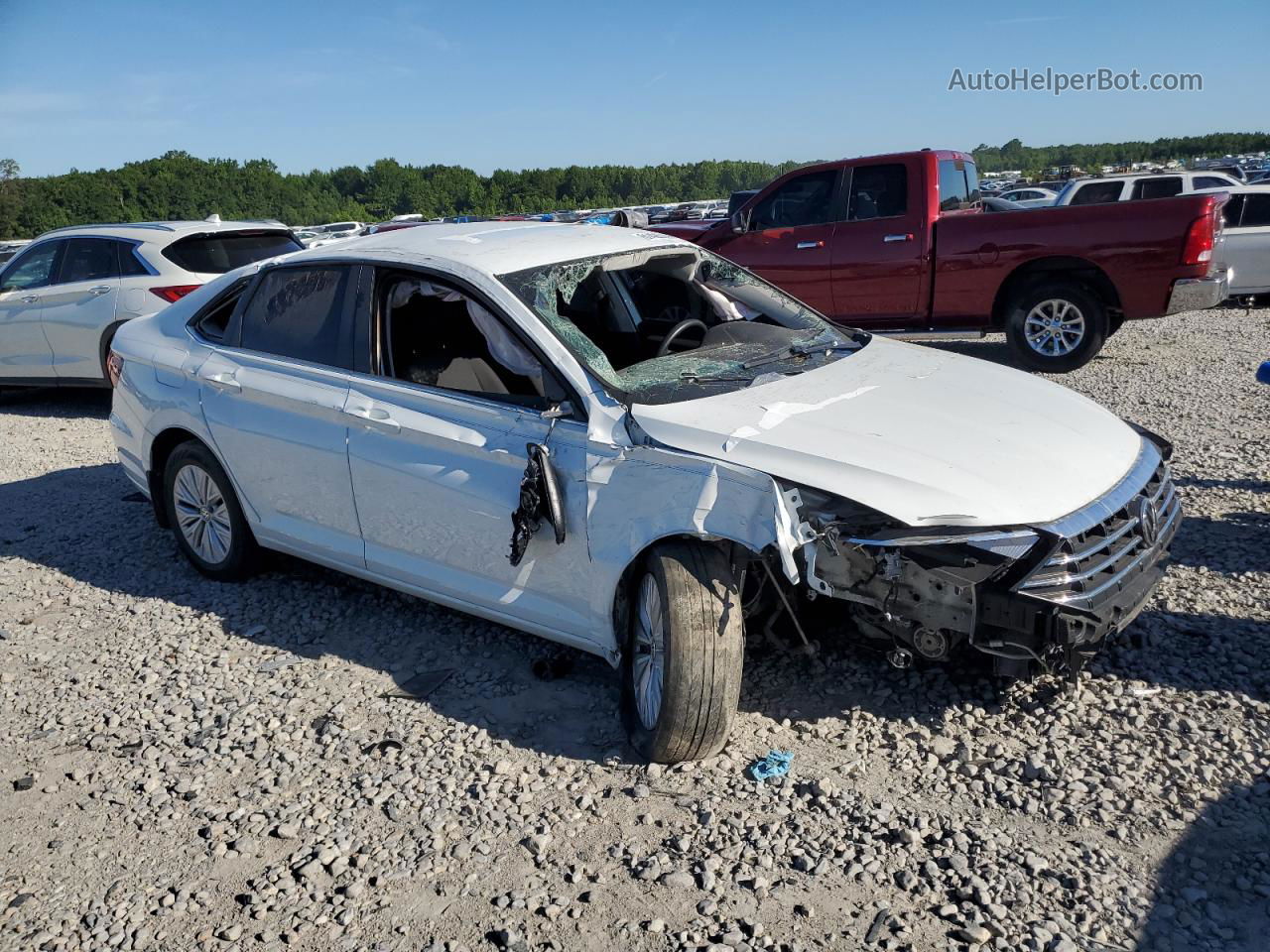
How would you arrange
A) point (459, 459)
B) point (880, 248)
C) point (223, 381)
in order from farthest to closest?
point (880, 248)
point (223, 381)
point (459, 459)

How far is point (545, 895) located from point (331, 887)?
2.10 feet

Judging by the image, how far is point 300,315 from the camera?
4730mm

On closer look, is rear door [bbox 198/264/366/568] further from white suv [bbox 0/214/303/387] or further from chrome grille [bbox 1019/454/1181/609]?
white suv [bbox 0/214/303/387]

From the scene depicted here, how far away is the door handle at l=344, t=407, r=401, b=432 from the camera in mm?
4172

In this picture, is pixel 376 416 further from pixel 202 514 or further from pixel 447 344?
pixel 202 514

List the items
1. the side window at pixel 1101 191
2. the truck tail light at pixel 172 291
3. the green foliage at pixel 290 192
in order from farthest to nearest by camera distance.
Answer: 1. the green foliage at pixel 290 192
2. the side window at pixel 1101 191
3. the truck tail light at pixel 172 291

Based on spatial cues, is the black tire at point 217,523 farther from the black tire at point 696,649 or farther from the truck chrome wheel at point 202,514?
the black tire at point 696,649

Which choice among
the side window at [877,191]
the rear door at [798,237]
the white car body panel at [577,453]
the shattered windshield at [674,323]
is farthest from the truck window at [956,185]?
the white car body panel at [577,453]

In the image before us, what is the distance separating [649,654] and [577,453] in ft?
2.45

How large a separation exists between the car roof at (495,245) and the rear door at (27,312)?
252 inches

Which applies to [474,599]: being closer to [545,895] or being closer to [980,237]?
[545,895]

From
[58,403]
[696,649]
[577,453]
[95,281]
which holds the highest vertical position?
[95,281]

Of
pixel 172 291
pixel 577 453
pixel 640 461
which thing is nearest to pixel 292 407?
pixel 577 453

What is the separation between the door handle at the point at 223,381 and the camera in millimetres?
4852
